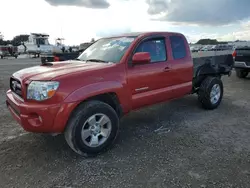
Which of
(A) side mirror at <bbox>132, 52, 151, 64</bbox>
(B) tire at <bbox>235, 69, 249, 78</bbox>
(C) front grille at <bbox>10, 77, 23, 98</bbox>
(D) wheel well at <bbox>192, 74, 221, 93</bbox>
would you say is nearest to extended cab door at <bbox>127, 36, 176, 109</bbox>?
(A) side mirror at <bbox>132, 52, 151, 64</bbox>

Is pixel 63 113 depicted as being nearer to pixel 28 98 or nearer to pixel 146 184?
pixel 28 98

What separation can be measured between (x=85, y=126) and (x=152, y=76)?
152 cm

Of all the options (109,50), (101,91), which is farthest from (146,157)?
(109,50)

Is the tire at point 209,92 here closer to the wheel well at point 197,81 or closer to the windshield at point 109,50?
the wheel well at point 197,81

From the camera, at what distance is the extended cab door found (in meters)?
3.82

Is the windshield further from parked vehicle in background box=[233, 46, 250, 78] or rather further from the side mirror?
parked vehicle in background box=[233, 46, 250, 78]

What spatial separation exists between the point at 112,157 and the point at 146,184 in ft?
2.59

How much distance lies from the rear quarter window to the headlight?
8.39ft

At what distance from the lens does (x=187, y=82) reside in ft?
16.1

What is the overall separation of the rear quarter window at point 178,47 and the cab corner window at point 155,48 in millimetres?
279

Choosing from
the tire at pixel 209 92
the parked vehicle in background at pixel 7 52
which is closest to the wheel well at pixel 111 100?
the tire at pixel 209 92

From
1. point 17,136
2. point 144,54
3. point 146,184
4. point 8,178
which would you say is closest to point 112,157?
point 146,184

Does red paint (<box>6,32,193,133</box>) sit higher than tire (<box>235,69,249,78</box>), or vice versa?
red paint (<box>6,32,193,133</box>)

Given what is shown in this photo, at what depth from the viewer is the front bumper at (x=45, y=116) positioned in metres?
2.96
